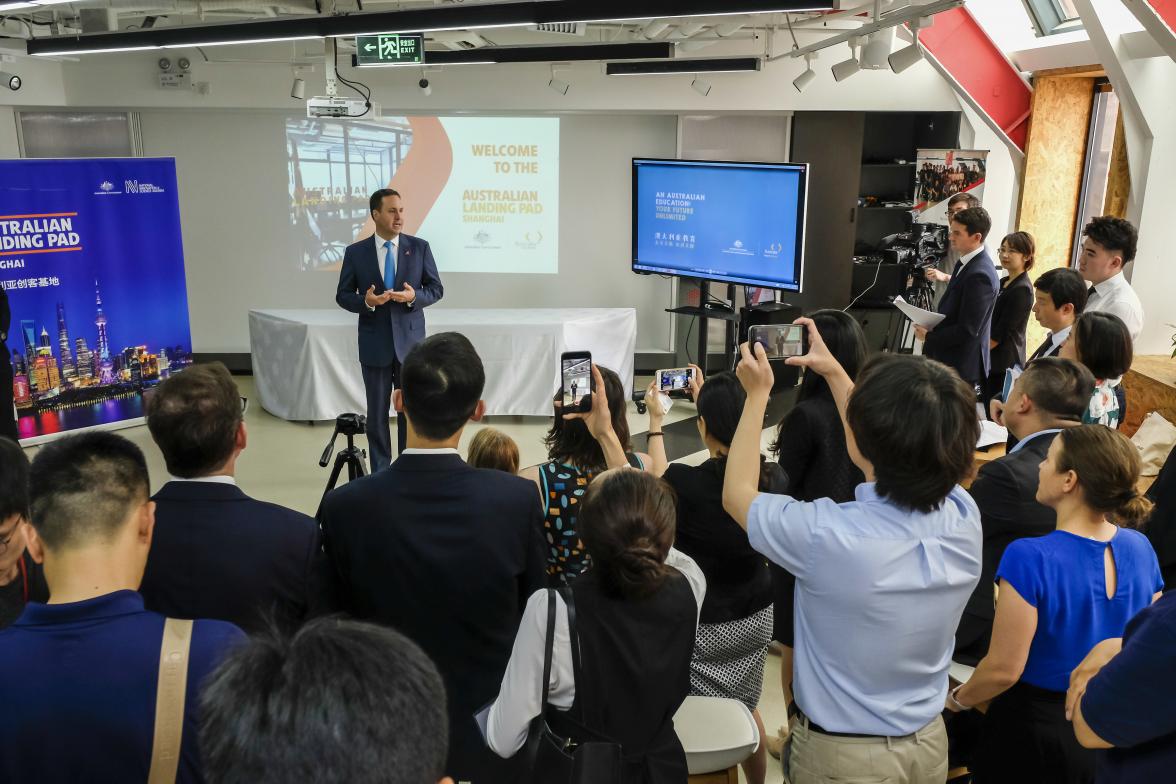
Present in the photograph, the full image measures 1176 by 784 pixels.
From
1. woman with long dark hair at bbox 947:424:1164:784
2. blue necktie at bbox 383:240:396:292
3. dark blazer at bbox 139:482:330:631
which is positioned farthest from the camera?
blue necktie at bbox 383:240:396:292

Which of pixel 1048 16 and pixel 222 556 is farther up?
pixel 1048 16

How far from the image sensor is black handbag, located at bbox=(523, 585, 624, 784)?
1.62 meters

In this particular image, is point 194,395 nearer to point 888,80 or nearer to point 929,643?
point 929,643

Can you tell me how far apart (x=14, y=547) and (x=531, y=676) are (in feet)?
3.81

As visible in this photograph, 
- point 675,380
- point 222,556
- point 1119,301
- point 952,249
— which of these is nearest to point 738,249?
point 952,249

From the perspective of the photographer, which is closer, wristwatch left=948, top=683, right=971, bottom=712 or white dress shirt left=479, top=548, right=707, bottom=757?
white dress shirt left=479, top=548, right=707, bottom=757

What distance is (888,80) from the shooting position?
8.05 m

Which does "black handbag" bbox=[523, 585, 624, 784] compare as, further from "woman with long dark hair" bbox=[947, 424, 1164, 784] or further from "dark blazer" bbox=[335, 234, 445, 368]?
"dark blazer" bbox=[335, 234, 445, 368]

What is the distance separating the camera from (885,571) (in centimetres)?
166

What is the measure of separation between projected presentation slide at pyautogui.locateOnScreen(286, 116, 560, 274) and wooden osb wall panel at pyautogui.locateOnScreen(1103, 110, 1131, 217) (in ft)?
15.3

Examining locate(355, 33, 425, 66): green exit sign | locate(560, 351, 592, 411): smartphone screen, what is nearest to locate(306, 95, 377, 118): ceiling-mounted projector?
locate(355, 33, 425, 66): green exit sign

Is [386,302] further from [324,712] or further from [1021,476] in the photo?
[324,712]

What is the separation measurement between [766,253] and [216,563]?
18.3 ft

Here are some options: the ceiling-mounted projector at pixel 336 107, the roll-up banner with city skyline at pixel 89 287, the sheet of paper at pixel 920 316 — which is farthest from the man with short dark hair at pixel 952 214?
the roll-up banner with city skyline at pixel 89 287
